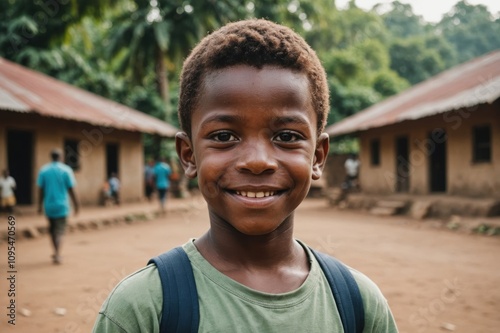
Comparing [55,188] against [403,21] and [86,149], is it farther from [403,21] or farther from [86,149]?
[403,21]

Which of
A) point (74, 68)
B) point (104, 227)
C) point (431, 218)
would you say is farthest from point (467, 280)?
point (74, 68)

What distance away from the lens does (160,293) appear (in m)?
1.17

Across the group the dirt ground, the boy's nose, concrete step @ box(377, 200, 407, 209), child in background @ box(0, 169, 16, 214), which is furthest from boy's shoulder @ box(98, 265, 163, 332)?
concrete step @ box(377, 200, 407, 209)

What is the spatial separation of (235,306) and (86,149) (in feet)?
47.1

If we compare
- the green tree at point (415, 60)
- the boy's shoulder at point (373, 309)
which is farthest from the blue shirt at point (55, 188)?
the green tree at point (415, 60)

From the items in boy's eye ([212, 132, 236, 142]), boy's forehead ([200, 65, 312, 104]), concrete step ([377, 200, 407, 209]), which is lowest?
concrete step ([377, 200, 407, 209])

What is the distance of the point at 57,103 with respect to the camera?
1271 cm

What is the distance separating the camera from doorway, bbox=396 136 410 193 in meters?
15.4

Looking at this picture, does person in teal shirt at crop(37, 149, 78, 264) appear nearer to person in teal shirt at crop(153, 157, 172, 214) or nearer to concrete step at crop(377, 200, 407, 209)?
person in teal shirt at crop(153, 157, 172, 214)

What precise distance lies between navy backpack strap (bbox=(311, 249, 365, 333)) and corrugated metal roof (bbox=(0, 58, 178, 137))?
1009cm

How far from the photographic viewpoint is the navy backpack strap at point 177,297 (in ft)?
3.72

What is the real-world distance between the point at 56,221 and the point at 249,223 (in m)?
6.37

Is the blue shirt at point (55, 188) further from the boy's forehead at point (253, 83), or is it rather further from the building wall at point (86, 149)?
the boy's forehead at point (253, 83)

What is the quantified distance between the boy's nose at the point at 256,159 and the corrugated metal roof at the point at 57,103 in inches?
394
